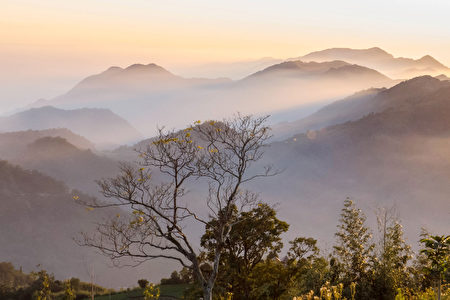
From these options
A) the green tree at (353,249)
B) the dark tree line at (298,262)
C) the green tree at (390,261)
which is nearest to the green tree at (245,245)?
the dark tree line at (298,262)

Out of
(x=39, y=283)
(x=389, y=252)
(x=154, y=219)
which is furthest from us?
(x=39, y=283)

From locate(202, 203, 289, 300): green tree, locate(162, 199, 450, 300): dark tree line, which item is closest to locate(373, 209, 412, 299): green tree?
locate(162, 199, 450, 300): dark tree line

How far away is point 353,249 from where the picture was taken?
27484 mm

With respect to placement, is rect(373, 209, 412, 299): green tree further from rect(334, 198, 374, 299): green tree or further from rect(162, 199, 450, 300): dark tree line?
rect(334, 198, 374, 299): green tree

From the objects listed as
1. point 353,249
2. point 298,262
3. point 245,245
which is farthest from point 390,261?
point 245,245

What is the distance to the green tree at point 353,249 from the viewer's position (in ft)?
87.5

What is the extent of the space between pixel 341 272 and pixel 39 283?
121 ft

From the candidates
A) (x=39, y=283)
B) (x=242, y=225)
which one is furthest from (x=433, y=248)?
(x=39, y=283)

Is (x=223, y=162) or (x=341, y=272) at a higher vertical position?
(x=223, y=162)

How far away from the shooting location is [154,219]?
19.3m

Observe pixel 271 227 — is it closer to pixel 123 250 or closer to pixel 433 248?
pixel 123 250

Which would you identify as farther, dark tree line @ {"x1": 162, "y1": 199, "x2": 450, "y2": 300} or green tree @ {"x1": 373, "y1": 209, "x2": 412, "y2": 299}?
dark tree line @ {"x1": 162, "y1": 199, "x2": 450, "y2": 300}

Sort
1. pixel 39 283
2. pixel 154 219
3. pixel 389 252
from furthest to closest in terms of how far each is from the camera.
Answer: pixel 39 283 < pixel 389 252 < pixel 154 219

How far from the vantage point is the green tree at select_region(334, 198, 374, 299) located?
26.7m
